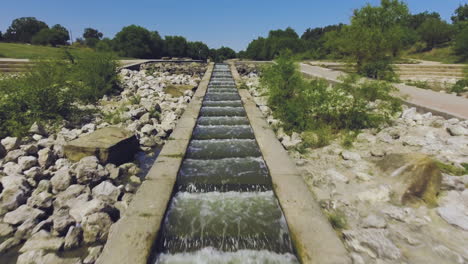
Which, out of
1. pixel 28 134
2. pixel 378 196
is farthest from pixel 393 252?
pixel 28 134

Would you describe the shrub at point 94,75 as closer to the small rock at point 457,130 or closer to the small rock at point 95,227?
the small rock at point 95,227

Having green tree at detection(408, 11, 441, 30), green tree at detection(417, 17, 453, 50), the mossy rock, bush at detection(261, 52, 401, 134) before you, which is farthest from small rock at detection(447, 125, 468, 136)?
green tree at detection(408, 11, 441, 30)

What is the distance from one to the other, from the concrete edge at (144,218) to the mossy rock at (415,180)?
3.30 metres

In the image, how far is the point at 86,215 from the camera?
2941mm

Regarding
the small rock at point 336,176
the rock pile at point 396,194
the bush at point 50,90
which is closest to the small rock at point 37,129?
the bush at point 50,90

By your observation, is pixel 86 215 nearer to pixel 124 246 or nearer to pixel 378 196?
pixel 124 246

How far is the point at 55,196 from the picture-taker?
11.4 ft

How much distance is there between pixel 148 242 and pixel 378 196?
3.14 metres

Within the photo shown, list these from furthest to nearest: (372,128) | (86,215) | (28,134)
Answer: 1. (372,128)
2. (28,134)
3. (86,215)

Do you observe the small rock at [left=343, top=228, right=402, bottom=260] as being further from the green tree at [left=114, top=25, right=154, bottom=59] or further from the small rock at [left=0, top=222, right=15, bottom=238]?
the green tree at [left=114, top=25, right=154, bottom=59]

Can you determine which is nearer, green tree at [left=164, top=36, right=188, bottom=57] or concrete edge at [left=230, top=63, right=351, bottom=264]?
concrete edge at [left=230, top=63, right=351, bottom=264]

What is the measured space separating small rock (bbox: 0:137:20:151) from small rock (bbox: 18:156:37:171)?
30.6 inches

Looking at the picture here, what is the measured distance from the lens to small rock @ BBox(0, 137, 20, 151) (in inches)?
183

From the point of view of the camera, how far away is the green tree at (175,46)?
66206mm
